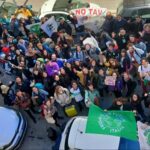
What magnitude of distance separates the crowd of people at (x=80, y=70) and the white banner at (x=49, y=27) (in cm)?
33

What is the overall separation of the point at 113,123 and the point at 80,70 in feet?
11.7

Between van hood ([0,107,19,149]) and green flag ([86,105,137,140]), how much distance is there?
311 cm

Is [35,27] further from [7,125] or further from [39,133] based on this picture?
[7,125]

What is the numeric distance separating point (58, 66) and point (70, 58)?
657 mm

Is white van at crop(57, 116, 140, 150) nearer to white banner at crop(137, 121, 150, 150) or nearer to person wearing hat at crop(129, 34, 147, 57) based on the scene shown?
white banner at crop(137, 121, 150, 150)

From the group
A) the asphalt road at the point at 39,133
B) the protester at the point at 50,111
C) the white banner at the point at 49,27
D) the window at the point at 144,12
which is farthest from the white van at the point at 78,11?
the protester at the point at 50,111

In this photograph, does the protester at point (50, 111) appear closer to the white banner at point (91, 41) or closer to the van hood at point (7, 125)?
the van hood at point (7, 125)

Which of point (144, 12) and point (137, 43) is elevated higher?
point (144, 12)

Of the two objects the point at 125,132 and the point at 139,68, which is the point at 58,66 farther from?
the point at 125,132

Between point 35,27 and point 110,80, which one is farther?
point 35,27

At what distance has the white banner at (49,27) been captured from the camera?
51.9 feet

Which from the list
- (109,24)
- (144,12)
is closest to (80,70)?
(109,24)

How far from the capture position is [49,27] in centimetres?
1584

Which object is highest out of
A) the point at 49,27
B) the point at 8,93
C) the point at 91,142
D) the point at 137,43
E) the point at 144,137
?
the point at 49,27
